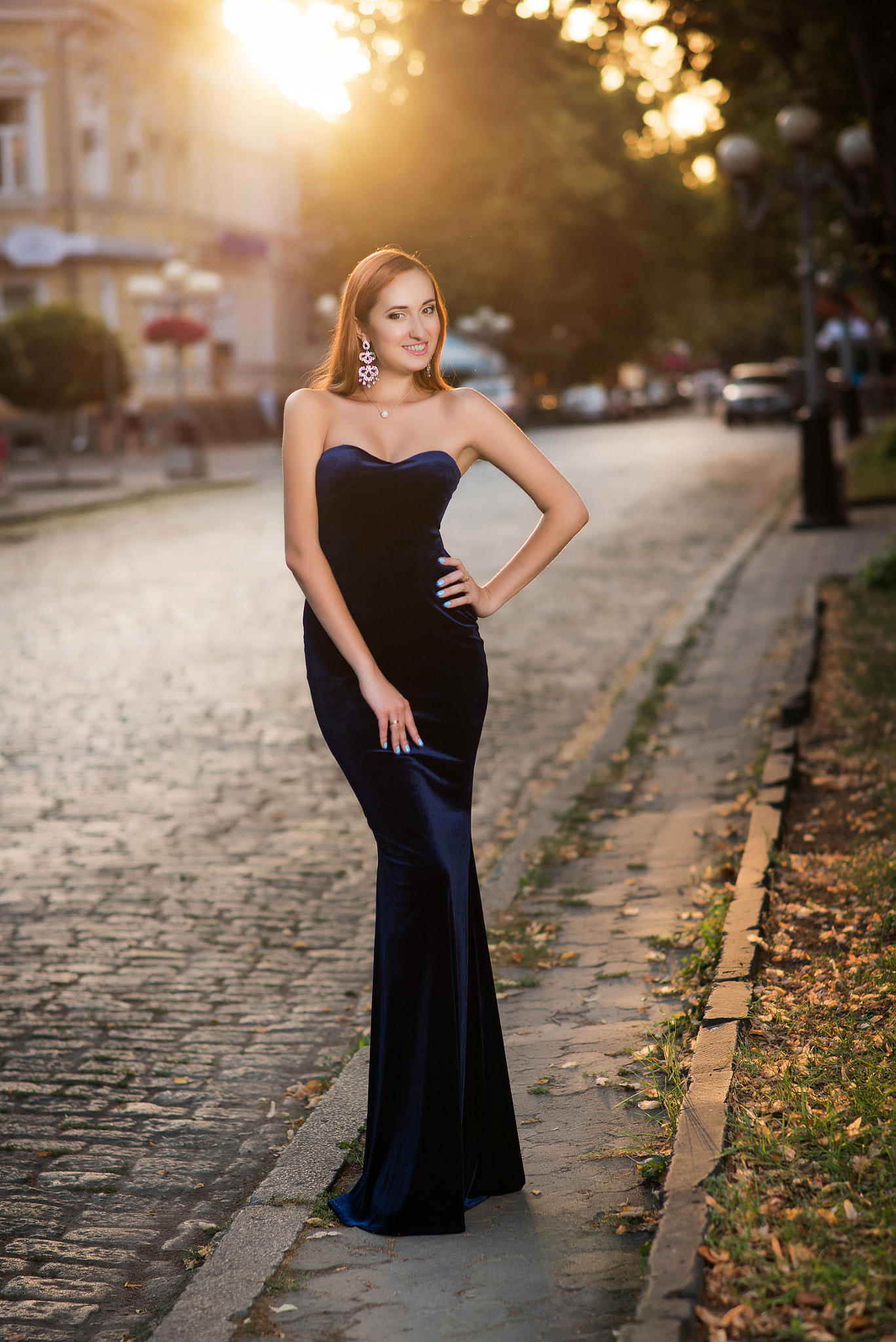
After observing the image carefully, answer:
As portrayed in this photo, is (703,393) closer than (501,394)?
No

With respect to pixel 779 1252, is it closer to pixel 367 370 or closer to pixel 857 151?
pixel 367 370

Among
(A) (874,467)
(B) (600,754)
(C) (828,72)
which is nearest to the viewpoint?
(B) (600,754)

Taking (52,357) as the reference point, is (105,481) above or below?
below

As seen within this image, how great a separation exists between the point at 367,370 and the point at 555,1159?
6.30 ft

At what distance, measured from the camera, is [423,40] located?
46.0ft

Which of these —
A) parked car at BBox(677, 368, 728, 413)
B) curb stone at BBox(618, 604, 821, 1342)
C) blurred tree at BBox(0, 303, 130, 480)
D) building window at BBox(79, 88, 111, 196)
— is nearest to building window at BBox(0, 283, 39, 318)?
building window at BBox(79, 88, 111, 196)

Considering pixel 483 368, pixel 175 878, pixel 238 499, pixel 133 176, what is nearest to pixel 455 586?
pixel 175 878

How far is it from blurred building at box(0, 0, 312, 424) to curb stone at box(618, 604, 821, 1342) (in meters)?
33.0

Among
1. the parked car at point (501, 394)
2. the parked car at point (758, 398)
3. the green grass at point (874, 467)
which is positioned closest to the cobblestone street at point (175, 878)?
the green grass at point (874, 467)

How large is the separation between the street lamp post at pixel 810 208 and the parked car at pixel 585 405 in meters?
40.8

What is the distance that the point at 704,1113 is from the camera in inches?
143

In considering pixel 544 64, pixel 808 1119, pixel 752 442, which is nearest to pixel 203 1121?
pixel 808 1119

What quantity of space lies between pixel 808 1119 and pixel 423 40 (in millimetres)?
12394

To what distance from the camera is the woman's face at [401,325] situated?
3.53m
